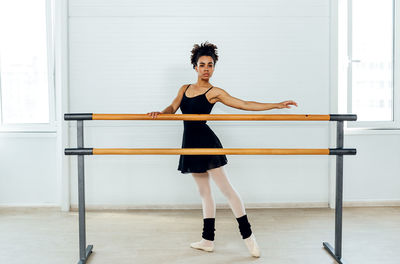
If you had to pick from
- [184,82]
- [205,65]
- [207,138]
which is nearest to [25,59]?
[184,82]

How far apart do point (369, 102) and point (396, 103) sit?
0.87ft

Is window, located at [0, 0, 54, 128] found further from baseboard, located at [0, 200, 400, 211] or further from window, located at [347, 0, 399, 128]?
window, located at [347, 0, 399, 128]

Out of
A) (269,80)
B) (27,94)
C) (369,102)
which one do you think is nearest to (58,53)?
(27,94)

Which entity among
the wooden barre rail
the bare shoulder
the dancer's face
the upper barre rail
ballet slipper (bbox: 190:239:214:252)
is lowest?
ballet slipper (bbox: 190:239:214:252)

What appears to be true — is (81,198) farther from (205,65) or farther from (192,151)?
(205,65)

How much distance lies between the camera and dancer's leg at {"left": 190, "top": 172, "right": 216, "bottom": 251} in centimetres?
272

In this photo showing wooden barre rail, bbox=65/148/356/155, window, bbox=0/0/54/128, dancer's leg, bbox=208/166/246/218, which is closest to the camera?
wooden barre rail, bbox=65/148/356/155

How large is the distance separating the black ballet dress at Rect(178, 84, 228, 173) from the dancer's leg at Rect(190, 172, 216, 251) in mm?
104

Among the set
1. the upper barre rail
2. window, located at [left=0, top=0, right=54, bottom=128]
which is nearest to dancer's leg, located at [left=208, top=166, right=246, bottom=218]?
the upper barre rail

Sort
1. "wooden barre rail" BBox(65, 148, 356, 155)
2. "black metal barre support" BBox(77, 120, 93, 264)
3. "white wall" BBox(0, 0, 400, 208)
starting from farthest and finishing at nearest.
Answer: "white wall" BBox(0, 0, 400, 208) < "black metal barre support" BBox(77, 120, 93, 264) < "wooden barre rail" BBox(65, 148, 356, 155)

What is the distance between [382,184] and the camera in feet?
12.9

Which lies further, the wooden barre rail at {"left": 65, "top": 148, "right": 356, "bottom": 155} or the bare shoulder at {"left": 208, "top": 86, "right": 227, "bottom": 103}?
the bare shoulder at {"left": 208, "top": 86, "right": 227, "bottom": 103}

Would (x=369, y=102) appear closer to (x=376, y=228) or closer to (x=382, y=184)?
(x=382, y=184)

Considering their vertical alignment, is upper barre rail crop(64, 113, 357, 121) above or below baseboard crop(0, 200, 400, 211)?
above
